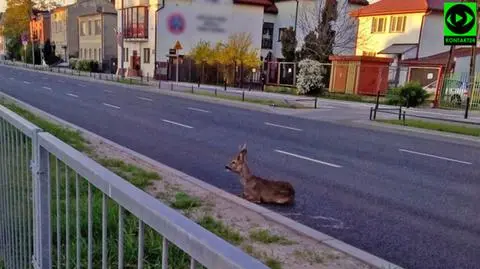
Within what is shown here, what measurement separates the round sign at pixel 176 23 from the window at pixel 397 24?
21.1 meters

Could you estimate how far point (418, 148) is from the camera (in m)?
12.8

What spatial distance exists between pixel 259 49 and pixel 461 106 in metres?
32.7

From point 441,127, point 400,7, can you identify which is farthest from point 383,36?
point 441,127

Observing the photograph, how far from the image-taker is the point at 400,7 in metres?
44.8

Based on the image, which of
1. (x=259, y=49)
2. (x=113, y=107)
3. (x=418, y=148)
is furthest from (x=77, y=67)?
(x=418, y=148)

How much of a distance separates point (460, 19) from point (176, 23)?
119ft

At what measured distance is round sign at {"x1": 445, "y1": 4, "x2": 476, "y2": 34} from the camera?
57.0 ft

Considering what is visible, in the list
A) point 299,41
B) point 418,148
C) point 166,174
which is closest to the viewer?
point 166,174

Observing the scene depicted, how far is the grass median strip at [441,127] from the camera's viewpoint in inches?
619

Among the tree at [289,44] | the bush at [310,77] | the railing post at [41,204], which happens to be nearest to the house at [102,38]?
the tree at [289,44]

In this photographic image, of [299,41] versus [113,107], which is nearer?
[113,107]

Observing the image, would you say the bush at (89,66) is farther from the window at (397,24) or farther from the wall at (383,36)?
the window at (397,24)

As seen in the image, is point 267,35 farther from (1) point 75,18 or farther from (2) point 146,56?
(1) point 75,18

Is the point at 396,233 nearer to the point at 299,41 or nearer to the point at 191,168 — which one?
the point at 191,168
